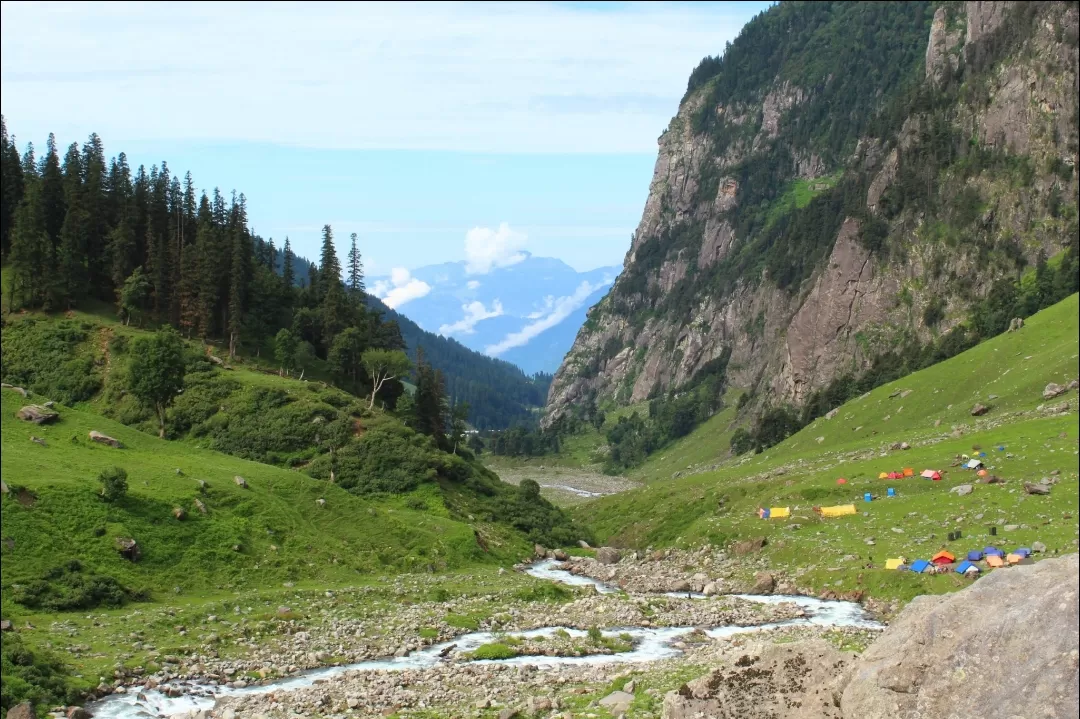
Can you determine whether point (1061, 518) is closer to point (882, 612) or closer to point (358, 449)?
point (882, 612)

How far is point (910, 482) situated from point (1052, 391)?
2952cm

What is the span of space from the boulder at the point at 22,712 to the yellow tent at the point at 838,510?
61305mm

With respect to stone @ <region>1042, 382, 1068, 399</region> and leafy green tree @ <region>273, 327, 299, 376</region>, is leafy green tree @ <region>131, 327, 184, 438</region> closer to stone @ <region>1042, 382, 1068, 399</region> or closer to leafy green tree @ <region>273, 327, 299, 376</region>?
leafy green tree @ <region>273, 327, 299, 376</region>

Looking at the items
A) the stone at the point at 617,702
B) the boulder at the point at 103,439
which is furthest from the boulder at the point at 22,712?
the boulder at the point at 103,439

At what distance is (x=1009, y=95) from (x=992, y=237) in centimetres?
3231

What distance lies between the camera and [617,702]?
1208 inches

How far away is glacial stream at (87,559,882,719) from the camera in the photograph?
1416 inches

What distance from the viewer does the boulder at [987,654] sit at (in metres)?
9.66

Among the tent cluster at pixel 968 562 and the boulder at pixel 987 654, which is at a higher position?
the boulder at pixel 987 654

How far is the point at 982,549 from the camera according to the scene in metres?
55.8

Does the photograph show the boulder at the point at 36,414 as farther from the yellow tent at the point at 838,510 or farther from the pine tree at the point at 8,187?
the yellow tent at the point at 838,510

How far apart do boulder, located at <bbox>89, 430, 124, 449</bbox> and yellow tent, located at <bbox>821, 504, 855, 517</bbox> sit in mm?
59683

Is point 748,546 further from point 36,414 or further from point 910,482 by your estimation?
point 36,414

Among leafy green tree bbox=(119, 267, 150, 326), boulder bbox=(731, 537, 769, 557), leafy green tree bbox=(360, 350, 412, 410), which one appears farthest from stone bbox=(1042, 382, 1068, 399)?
leafy green tree bbox=(119, 267, 150, 326)
